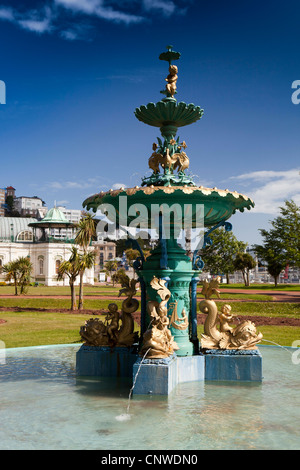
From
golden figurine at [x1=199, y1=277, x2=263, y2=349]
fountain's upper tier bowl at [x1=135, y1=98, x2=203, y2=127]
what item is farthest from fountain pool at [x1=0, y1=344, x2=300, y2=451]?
fountain's upper tier bowl at [x1=135, y1=98, x2=203, y2=127]

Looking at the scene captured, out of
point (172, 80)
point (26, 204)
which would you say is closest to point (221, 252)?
point (172, 80)

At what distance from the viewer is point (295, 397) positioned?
266 inches

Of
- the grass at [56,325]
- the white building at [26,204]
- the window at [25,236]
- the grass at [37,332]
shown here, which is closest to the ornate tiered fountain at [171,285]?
the grass at [37,332]

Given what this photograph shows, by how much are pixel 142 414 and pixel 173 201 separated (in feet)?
11.2

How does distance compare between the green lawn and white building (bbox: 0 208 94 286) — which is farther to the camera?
white building (bbox: 0 208 94 286)

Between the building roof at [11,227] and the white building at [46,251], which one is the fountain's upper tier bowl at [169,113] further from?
the building roof at [11,227]

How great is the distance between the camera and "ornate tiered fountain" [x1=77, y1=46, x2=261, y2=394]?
7527mm

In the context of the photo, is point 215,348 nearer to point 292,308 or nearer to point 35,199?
point 292,308

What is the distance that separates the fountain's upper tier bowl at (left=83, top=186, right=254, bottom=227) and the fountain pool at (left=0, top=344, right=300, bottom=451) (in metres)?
2.97

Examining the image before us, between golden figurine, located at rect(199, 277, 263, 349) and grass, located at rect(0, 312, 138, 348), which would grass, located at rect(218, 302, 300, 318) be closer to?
grass, located at rect(0, 312, 138, 348)

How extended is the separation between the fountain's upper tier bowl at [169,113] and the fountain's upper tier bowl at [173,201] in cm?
184

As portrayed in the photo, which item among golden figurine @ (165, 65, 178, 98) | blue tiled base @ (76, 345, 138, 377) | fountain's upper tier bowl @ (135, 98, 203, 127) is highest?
golden figurine @ (165, 65, 178, 98)

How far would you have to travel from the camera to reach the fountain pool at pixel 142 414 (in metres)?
4.84

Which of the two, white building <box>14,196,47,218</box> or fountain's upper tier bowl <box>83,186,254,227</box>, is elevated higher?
white building <box>14,196,47,218</box>
